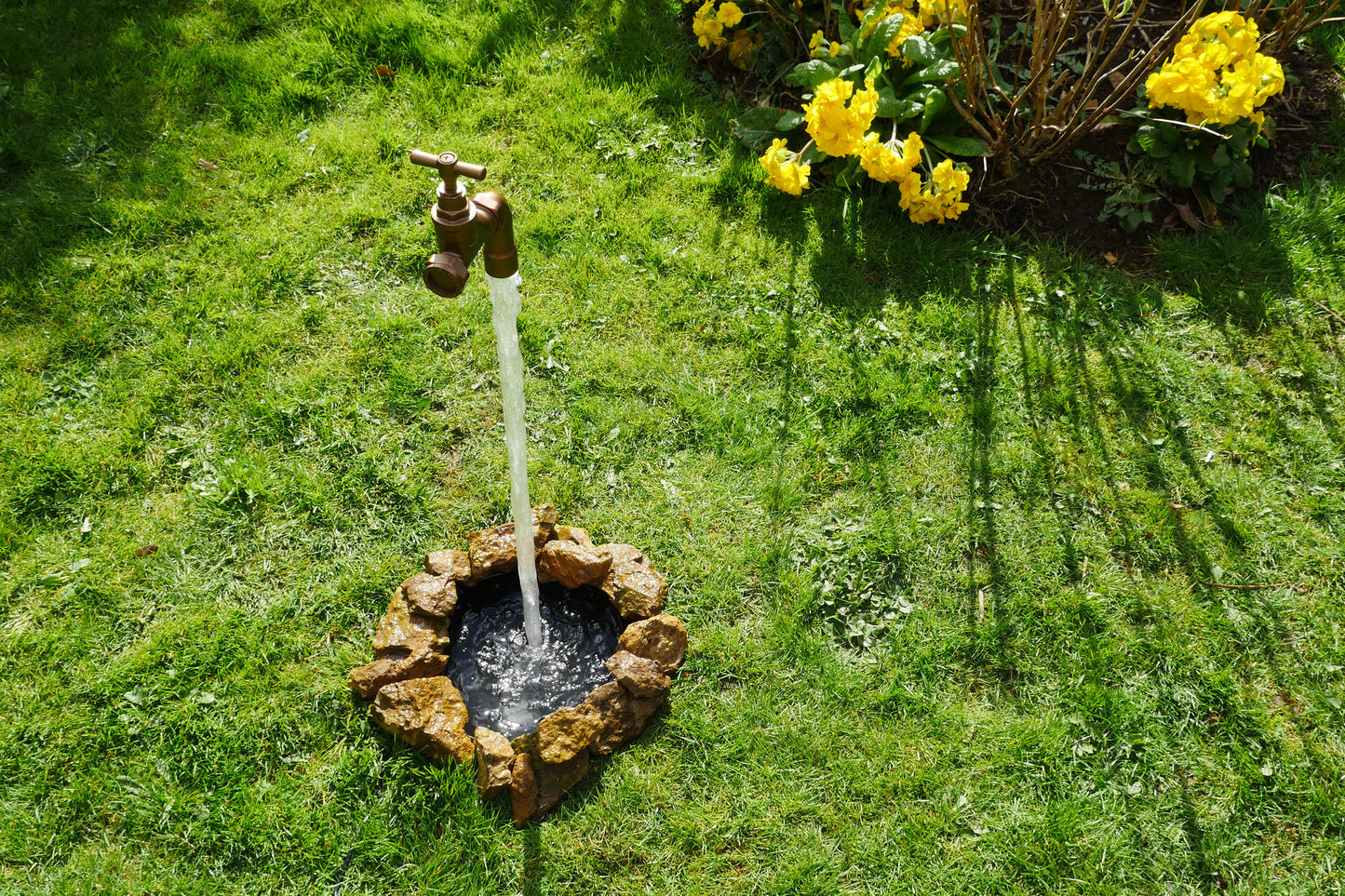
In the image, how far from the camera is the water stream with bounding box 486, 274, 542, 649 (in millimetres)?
2426

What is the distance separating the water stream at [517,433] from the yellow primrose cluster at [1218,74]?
3.13 metres

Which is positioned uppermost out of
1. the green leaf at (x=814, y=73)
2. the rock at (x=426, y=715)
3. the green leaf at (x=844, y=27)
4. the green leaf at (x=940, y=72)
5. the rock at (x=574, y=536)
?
the green leaf at (x=844, y=27)

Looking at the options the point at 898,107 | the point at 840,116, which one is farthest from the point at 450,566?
the point at 898,107

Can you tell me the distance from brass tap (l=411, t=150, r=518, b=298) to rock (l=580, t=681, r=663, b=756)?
1373 mm

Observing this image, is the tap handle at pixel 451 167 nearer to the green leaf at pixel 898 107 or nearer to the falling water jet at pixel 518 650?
the falling water jet at pixel 518 650

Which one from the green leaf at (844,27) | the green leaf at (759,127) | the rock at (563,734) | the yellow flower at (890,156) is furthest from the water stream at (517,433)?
the green leaf at (844,27)

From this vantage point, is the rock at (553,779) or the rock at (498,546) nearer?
the rock at (553,779)

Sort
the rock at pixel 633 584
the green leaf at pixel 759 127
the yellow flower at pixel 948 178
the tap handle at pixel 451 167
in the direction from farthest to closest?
the green leaf at pixel 759 127, the yellow flower at pixel 948 178, the rock at pixel 633 584, the tap handle at pixel 451 167

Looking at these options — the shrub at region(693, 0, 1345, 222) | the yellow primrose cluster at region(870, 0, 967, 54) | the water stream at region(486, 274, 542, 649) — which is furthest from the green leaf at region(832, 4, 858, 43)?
the water stream at region(486, 274, 542, 649)

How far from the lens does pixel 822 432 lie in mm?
3604

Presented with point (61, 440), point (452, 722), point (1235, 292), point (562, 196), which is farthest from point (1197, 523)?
point (61, 440)

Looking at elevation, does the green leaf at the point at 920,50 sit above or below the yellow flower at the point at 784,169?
above

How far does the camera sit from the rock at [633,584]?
2.99 metres

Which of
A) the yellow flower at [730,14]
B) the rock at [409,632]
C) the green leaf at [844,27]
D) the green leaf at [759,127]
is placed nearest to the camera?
the rock at [409,632]
